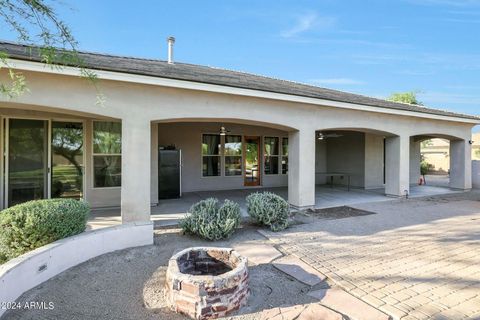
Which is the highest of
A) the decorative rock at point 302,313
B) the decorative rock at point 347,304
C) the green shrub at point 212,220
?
the green shrub at point 212,220

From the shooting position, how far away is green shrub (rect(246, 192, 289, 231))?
6.38m

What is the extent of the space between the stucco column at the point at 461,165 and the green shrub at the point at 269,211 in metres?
11.3

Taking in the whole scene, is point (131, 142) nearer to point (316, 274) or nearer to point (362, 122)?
point (316, 274)

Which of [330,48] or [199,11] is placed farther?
[330,48]

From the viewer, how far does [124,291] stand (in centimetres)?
360

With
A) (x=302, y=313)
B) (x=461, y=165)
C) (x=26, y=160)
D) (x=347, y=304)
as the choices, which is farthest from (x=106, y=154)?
(x=461, y=165)

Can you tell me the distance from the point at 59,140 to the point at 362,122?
9522 mm

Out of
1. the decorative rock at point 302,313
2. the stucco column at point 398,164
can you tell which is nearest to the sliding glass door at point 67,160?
the decorative rock at point 302,313

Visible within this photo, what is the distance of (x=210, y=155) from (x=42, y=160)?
641cm

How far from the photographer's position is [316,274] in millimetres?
4141

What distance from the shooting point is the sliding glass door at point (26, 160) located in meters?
7.23

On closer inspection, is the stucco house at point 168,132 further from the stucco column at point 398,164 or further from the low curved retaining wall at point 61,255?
the low curved retaining wall at point 61,255

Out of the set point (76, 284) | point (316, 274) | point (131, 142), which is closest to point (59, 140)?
point (131, 142)

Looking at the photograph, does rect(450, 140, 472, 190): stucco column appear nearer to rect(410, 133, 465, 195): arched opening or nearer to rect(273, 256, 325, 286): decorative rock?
rect(410, 133, 465, 195): arched opening
